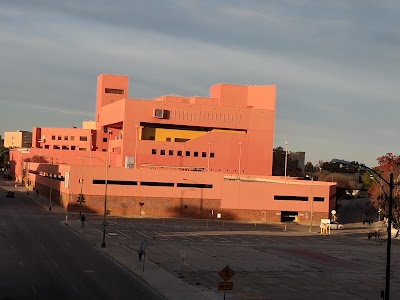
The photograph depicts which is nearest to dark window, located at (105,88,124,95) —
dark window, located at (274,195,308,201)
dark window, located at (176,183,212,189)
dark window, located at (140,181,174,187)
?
dark window, located at (140,181,174,187)

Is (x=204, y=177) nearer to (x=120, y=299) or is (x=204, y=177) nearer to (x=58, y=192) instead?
(x=58, y=192)

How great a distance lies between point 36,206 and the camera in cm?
10950

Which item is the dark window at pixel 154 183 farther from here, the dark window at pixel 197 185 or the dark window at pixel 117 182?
the dark window at pixel 117 182

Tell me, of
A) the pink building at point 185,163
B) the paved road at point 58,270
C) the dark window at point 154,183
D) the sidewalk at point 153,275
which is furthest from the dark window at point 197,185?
the sidewalk at point 153,275

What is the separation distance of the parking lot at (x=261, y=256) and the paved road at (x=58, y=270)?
3662 millimetres

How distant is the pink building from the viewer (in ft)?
329

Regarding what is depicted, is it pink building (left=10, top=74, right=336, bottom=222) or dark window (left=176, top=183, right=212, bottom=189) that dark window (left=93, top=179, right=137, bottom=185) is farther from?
dark window (left=176, top=183, right=212, bottom=189)

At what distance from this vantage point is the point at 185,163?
126 meters

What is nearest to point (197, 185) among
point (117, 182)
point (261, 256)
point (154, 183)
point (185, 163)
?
point (154, 183)

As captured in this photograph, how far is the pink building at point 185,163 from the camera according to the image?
100m

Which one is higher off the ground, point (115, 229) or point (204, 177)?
point (204, 177)

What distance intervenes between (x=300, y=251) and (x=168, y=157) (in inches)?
2462

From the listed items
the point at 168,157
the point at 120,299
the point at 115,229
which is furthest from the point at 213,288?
the point at 168,157

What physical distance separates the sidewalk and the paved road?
2.28 ft
